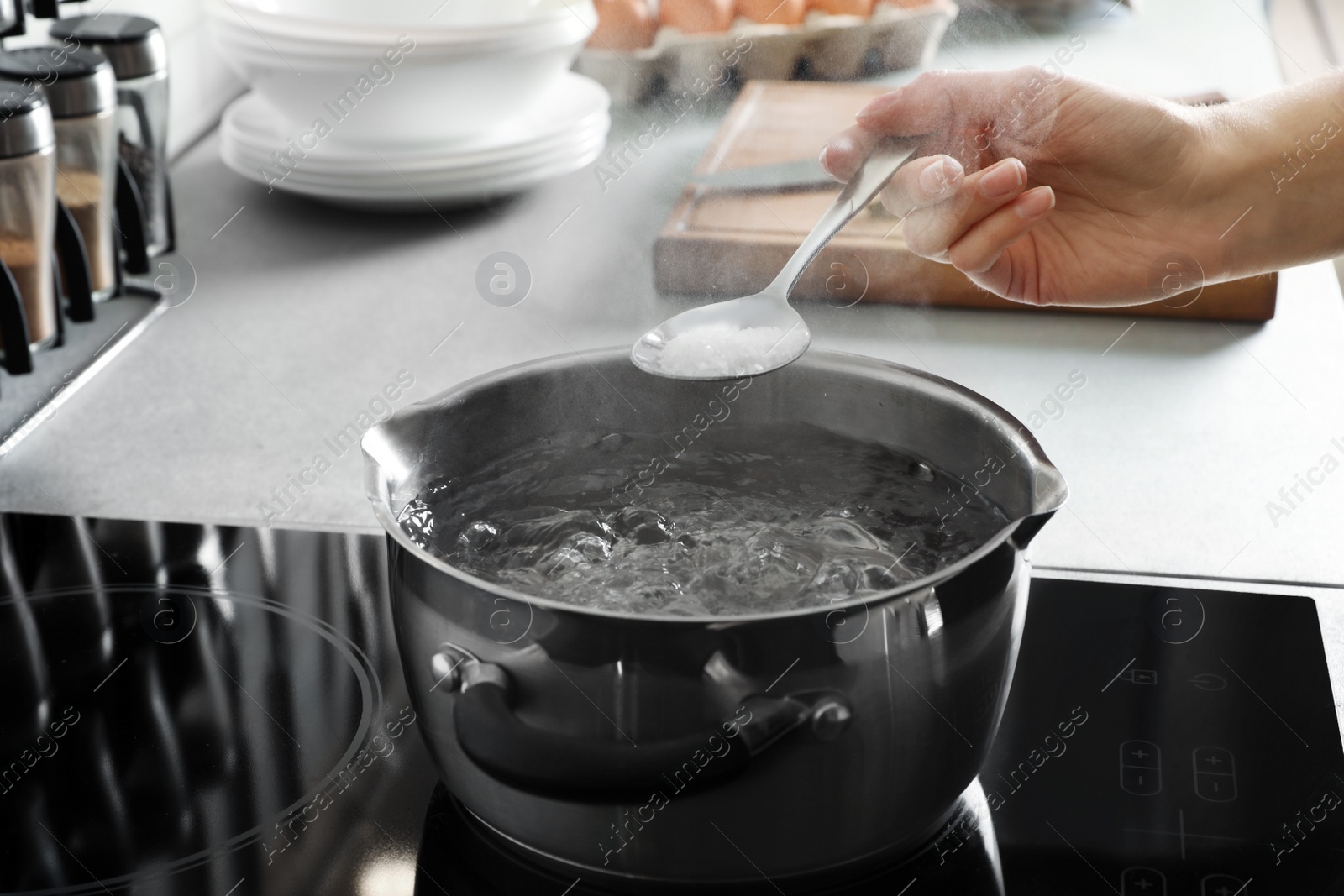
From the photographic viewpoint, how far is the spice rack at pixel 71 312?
0.76m

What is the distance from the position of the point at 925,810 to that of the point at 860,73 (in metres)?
0.96

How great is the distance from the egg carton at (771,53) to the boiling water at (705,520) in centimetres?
58

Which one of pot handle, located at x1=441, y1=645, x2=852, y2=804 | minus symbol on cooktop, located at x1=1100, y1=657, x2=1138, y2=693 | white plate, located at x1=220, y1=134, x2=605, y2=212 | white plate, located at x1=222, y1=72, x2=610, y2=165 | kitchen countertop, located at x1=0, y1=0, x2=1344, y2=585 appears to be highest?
pot handle, located at x1=441, y1=645, x2=852, y2=804

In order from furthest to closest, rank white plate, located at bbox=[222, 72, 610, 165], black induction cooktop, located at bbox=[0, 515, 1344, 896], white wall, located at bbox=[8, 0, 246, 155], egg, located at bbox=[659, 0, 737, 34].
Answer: white wall, located at bbox=[8, 0, 246, 155] → egg, located at bbox=[659, 0, 737, 34] → white plate, located at bbox=[222, 72, 610, 165] → black induction cooktop, located at bbox=[0, 515, 1344, 896]

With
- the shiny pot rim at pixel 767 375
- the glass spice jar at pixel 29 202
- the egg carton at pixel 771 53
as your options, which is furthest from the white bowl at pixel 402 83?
the shiny pot rim at pixel 767 375

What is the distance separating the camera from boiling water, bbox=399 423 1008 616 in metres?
0.50

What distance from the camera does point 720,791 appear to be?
411 mm

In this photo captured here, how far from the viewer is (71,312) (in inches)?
34.8

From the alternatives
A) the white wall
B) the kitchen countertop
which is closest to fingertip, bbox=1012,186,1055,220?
the kitchen countertop

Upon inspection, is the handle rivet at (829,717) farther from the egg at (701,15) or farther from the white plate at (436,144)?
the egg at (701,15)

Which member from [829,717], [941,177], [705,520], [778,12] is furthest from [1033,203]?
[778,12]

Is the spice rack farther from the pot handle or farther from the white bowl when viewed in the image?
the pot handle

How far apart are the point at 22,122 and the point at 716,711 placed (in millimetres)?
546

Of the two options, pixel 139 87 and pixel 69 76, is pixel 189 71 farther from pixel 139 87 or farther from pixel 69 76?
pixel 69 76
